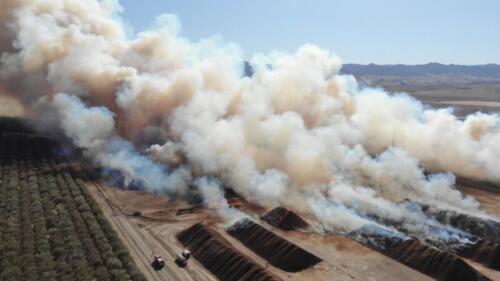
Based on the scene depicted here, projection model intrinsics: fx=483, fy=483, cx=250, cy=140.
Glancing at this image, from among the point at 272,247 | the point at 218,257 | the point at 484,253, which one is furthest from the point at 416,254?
the point at 218,257

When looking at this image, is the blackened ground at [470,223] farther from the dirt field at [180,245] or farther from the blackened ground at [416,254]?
the dirt field at [180,245]

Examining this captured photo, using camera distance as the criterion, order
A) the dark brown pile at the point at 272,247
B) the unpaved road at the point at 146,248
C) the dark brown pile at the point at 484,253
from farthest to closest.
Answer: the dark brown pile at the point at 484,253
the dark brown pile at the point at 272,247
the unpaved road at the point at 146,248

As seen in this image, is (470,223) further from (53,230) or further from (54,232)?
(53,230)

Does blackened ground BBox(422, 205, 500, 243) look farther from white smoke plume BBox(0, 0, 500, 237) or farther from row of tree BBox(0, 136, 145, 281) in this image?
row of tree BBox(0, 136, 145, 281)

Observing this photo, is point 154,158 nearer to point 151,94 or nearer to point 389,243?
point 151,94

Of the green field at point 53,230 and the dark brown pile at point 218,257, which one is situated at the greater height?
the green field at point 53,230

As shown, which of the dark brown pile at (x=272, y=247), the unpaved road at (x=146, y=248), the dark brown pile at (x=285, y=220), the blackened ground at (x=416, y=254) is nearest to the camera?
the blackened ground at (x=416, y=254)

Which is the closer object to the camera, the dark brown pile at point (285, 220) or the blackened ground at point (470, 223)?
the blackened ground at point (470, 223)

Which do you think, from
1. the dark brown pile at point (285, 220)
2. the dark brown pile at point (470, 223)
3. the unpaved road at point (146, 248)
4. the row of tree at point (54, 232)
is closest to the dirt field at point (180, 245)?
the unpaved road at point (146, 248)
